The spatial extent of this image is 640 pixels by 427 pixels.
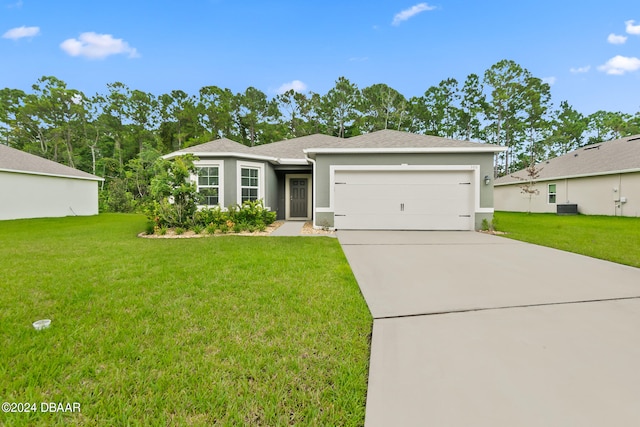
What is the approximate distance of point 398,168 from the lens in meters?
8.54

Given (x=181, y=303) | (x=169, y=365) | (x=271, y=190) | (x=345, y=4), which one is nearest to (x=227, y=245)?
(x=181, y=303)

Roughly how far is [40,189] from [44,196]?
1.22 ft

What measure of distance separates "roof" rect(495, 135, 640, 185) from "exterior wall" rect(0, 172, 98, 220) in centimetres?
2727

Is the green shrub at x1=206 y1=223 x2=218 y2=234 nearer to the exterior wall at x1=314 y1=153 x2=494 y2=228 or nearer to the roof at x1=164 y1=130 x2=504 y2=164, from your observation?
the roof at x1=164 y1=130 x2=504 y2=164

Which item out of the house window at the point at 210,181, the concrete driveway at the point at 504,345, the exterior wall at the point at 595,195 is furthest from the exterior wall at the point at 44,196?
the exterior wall at the point at 595,195

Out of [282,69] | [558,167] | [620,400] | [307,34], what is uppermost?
[282,69]

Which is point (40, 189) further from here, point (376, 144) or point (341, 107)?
point (341, 107)

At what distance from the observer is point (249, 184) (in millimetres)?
10297

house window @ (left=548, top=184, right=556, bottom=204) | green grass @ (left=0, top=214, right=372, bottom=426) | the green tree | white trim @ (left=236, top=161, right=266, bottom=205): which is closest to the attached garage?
white trim @ (left=236, top=161, right=266, bottom=205)

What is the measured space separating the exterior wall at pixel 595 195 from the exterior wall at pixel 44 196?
27487 millimetres

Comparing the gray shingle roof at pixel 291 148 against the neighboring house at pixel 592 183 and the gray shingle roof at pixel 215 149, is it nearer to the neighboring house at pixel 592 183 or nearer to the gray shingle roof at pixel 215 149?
the gray shingle roof at pixel 215 149

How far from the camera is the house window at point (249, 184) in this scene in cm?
1011

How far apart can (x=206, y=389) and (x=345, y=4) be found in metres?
13.5

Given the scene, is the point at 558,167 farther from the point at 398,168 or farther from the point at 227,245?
the point at 227,245
